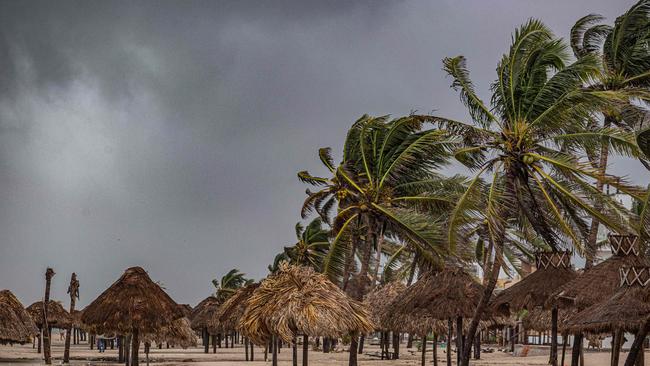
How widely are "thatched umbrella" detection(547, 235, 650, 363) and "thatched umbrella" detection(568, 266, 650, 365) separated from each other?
7.09 ft

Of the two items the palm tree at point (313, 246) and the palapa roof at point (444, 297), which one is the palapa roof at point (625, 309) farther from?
the palm tree at point (313, 246)

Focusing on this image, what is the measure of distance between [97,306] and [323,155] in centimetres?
860

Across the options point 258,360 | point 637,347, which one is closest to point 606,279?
point 637,347

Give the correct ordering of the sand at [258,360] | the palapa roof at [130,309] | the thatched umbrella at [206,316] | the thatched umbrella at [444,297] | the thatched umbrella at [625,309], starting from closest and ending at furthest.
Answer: the thatched umbrella at [625,309]
the palapa roof at [130,309]
the thatched umbrella at [444,297]
the sand at [258,360]
the thatched umbrella at [206,316]

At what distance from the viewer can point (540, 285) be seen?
18.7 meters

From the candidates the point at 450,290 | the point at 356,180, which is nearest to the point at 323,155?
the point at 356,180

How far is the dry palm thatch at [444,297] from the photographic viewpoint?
2058cm

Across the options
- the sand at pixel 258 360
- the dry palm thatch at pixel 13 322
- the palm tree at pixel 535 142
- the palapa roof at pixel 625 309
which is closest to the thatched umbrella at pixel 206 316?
the sand at pixel 258 360

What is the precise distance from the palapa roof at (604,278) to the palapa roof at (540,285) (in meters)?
1.19

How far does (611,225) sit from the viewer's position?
51.2 ft

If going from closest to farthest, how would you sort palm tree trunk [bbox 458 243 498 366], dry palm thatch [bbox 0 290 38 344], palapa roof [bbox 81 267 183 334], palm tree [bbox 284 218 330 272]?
palm tree trunk [bbox 458 243 498 366] → palapa roof [bbox 81 267 183 334] → dry palm thatch [bbox 0 290 38 344] → palm tree [bbox 284 218 330 272]

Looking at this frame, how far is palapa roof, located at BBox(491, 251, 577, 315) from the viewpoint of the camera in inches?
730

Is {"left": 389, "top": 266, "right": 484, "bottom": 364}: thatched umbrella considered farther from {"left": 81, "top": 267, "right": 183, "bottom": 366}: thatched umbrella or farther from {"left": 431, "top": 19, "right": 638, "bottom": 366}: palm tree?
{"left": 81, "top": 267, "right": 183, "bottom": 366}: thatched umbrella

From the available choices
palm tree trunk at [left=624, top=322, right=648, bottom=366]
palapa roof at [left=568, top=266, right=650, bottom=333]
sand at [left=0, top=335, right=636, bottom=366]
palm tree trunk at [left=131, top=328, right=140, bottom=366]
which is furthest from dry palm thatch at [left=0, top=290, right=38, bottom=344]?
palm tree trunk at [left=624, top=322, right=648, bottom=366]
